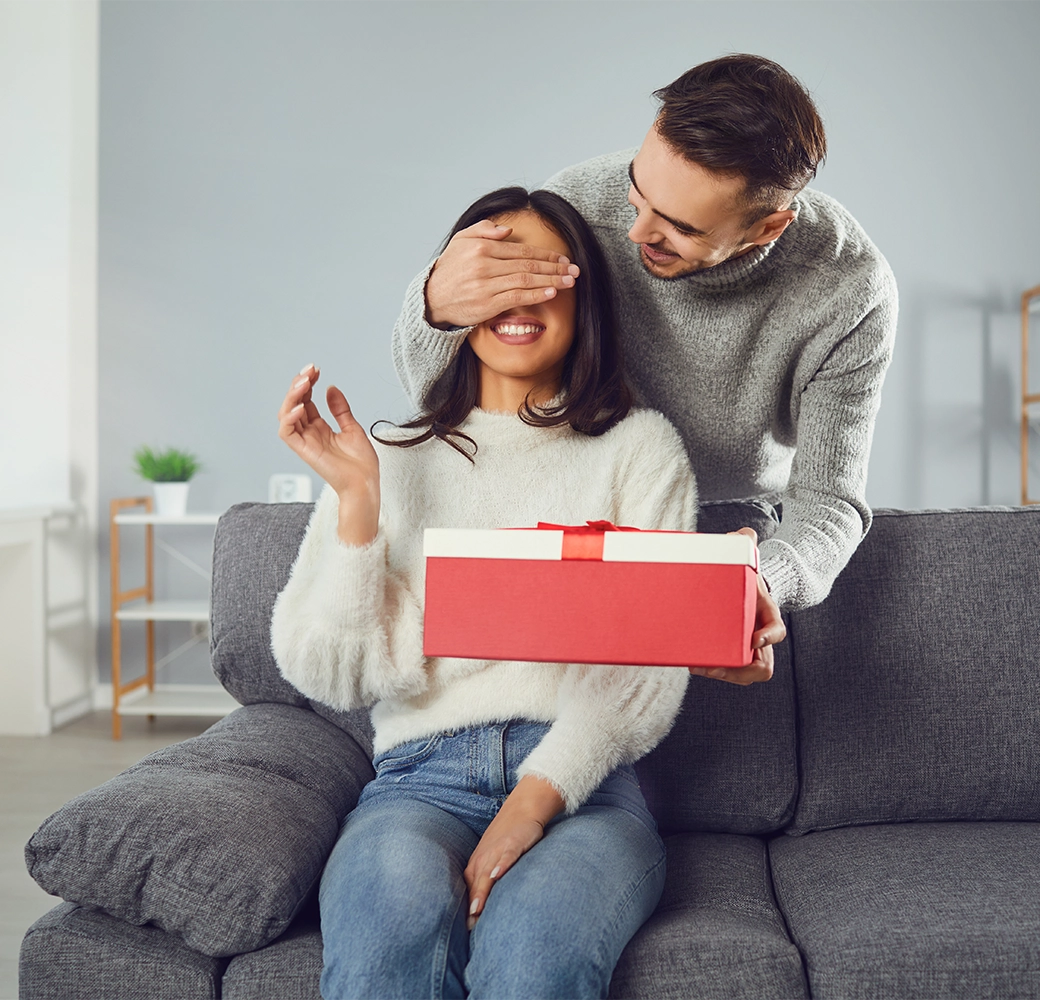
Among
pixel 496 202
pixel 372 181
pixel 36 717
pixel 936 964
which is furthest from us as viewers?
pixel 372 181

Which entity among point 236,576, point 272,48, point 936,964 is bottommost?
point 936,964

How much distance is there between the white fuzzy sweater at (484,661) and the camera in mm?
1131

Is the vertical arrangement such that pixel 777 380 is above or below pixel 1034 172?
below

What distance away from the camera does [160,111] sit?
10.9 feet

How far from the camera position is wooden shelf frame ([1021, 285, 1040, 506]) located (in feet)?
10.5

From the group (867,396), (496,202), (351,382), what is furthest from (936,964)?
(351,382)

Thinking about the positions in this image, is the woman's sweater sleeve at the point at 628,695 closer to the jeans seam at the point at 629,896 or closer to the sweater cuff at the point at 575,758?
the sweater cuff at the point at 575,758

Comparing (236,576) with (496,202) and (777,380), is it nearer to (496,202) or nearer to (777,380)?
(496,202)

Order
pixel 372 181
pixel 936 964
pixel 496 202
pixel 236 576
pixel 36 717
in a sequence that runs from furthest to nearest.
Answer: pixel 372 181 → pixel 36 717 → pixel 236 576 → pixel 496 202 → pixel 936 964

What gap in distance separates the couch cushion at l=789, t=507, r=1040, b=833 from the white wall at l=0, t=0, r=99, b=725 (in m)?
2.61

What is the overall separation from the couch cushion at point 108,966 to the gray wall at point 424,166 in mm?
2442

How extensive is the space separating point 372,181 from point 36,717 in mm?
2032

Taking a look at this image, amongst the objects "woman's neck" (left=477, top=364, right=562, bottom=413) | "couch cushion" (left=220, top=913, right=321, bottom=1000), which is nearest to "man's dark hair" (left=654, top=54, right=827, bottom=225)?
"woman's neck" (left=477, top=364, right=562, bottom=413)

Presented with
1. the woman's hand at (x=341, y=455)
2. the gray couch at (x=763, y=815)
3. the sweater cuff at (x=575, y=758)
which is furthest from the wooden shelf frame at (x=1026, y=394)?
the woman's hand at (x=341, y=455)
